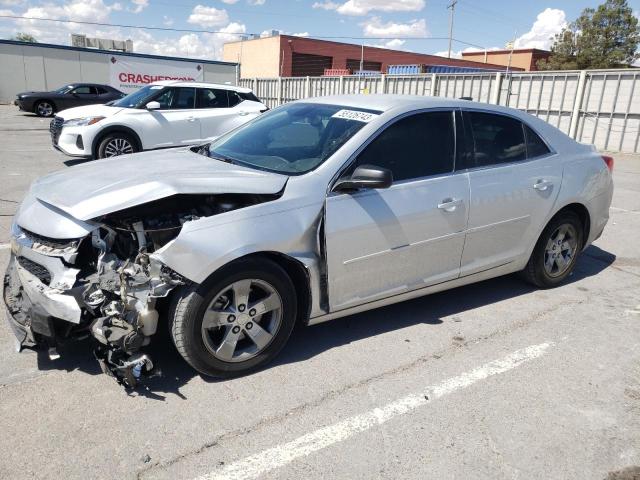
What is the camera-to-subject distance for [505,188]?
4219 mm

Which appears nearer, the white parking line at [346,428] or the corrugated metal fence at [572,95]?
the white parking line at [346,428]

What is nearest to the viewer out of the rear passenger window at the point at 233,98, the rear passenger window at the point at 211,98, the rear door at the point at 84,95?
the rear passenger window at the point at 211,98

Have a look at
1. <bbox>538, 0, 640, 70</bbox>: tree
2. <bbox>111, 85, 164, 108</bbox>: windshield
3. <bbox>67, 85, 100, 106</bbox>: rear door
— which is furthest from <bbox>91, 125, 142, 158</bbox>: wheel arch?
<bbox>538, 0, 640, 70</bbox>: tree

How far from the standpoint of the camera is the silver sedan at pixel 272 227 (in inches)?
117

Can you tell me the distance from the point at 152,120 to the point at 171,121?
1.27ft

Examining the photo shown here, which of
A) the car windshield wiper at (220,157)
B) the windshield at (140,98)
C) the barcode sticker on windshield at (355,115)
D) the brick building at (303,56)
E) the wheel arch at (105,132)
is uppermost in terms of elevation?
the brick building at (303,56)

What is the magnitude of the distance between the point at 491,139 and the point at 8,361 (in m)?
3.84

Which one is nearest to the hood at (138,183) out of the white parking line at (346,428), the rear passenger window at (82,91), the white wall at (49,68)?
the white parking line at (346,428)

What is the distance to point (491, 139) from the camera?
429 cm

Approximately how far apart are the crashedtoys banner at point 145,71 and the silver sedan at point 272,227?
23.9m

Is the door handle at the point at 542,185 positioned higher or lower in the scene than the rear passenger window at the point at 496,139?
lower

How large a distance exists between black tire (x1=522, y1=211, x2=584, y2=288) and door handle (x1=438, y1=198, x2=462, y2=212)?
4.14 ft

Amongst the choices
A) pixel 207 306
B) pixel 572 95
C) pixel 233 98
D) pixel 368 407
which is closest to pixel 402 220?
pixel 368 407

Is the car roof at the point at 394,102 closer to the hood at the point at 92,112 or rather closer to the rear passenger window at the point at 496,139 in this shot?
the rear passenger window at the point at 496,139
